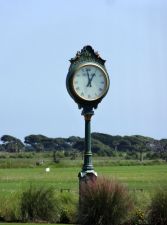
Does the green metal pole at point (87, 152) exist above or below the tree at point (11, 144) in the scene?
below

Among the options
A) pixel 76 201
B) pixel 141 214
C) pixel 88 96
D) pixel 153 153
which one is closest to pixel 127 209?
pixel 141 214

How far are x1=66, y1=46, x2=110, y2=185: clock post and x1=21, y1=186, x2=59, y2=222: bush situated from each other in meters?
1.04

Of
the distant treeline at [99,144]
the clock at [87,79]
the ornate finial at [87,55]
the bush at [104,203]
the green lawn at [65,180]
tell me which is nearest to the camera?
the bush at [104,203]

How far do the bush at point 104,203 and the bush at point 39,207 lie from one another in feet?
5.26

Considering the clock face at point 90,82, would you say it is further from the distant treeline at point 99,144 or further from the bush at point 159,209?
the distant treeline at point 99,144

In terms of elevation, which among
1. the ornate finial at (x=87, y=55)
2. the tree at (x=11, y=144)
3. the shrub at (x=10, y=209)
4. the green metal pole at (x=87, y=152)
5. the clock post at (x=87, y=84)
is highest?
the tree at (x=11, y=144)

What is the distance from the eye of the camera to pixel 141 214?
14.3 meters

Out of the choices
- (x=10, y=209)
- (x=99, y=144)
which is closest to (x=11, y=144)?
(x=99, y=144)

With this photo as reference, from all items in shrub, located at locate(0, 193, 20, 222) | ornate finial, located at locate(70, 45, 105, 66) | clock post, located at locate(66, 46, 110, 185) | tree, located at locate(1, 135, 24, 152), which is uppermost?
tree, located at locate(1, 135, 24, 152)

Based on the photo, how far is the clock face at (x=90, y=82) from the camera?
16.0 metres

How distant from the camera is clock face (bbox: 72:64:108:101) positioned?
1602 centimetres

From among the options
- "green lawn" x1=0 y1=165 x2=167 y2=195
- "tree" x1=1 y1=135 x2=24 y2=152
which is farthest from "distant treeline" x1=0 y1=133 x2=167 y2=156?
"green lawn" x1=0 y1=165 x2=167 y2=195

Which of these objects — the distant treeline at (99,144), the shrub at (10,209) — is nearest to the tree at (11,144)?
the distant treeline at (99,144)

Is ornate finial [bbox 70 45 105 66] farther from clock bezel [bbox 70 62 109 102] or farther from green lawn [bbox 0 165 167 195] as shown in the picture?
green lawn [bbox 0 165 167 195]
